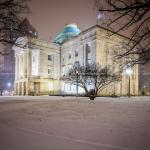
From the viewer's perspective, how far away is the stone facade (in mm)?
53031

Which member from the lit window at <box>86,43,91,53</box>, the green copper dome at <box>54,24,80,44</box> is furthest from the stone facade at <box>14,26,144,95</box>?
the green copper dome at <box>54,24,80,44</box>

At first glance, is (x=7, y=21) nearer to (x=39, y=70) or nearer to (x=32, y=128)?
(x=32, y=128)

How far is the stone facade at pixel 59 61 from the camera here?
53031mm

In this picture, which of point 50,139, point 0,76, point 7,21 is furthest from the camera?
point 0,76

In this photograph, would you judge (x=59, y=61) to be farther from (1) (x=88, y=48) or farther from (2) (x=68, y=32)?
(1) (x=88, y=48)

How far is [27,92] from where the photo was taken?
188 feet

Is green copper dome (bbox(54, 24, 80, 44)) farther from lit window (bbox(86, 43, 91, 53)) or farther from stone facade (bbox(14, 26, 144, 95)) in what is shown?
lit window (bbox(86, 43, 91, 53))

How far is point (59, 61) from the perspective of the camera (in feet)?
215

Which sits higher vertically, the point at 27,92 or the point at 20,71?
the point at 20,71

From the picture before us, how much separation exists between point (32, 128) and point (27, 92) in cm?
4974

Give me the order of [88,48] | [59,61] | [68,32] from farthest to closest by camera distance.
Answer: [68,32], [59,61], [88,48]

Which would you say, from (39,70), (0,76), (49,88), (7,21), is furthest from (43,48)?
(7,21)

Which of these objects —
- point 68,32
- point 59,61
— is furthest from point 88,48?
point 68,32

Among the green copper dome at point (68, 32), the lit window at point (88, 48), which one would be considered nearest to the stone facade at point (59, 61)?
the lit window at point (88, 48)
